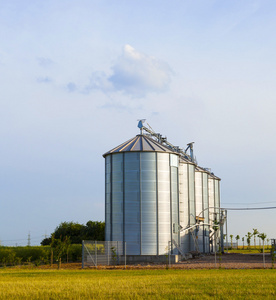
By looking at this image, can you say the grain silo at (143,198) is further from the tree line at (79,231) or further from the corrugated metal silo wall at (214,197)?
the tree line at (79,231)

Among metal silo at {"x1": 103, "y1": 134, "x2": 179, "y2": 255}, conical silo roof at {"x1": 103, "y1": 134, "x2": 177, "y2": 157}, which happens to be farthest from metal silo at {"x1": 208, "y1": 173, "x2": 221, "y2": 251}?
conical silo roof at {"x1": 103, "y1": 134, "x2": 177, "y2": 157}

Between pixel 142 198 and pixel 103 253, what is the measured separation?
24.3ft

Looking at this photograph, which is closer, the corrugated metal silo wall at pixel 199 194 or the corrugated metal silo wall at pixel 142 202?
the corrugated metal silo wall at pixel 142 202

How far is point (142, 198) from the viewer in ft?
171

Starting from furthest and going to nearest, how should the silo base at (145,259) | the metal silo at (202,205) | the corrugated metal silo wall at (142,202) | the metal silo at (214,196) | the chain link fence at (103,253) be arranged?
the metal silo at (214,196) < the metal silo at (202,205) < the corrugated metal silo wall at (142,202) < the silo base at (145,259) < the chain link fence at (103,253)

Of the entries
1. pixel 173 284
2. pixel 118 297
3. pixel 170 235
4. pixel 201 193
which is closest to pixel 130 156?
pixel 170 235

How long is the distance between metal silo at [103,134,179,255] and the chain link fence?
921 mm

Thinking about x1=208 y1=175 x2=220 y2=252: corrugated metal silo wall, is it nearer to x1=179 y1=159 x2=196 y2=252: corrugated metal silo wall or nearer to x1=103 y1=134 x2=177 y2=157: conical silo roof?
x1=179 y1=159 x2=196 y2=252: corrugated metal silo wall

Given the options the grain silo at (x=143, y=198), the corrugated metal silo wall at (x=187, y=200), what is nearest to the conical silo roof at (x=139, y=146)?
the grain silo at (x=143, y=198)

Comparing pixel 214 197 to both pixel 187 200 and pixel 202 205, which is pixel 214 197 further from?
pixel 187 200

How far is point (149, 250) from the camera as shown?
51594 mm

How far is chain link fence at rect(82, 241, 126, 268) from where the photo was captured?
158ft

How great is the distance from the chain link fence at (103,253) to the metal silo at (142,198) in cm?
92

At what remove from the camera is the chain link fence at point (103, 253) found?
158ft
